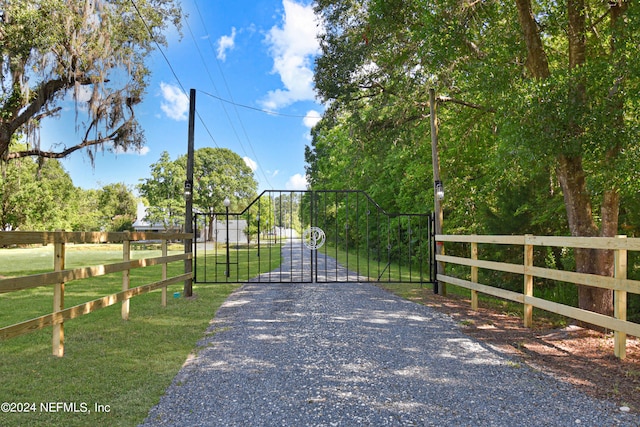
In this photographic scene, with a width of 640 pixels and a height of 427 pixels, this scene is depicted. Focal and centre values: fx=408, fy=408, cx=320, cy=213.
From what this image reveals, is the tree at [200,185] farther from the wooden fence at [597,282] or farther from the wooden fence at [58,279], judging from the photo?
the wooden fence at [597,282]

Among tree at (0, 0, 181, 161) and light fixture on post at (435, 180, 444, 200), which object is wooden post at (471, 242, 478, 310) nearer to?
light fixture on post at (435, 180, 444, 200)

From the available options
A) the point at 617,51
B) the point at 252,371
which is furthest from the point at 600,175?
the point at 252,371

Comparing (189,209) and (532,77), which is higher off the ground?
(532,77)

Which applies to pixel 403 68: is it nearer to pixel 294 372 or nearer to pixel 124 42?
pixel 294 372

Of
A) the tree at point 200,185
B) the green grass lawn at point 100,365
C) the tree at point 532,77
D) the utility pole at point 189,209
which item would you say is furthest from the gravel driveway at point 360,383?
the tree at point 200,185

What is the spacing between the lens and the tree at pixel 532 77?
4.62 m

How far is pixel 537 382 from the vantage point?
3.22m

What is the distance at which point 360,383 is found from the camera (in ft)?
10.3

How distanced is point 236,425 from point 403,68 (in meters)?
7.99

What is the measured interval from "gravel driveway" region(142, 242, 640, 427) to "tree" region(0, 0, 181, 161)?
825 cm

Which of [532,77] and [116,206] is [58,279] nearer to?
[532,77]

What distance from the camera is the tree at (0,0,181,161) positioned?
9.08 metres

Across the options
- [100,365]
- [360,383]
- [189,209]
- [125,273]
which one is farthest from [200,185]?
[360,383]

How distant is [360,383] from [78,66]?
10549mm
